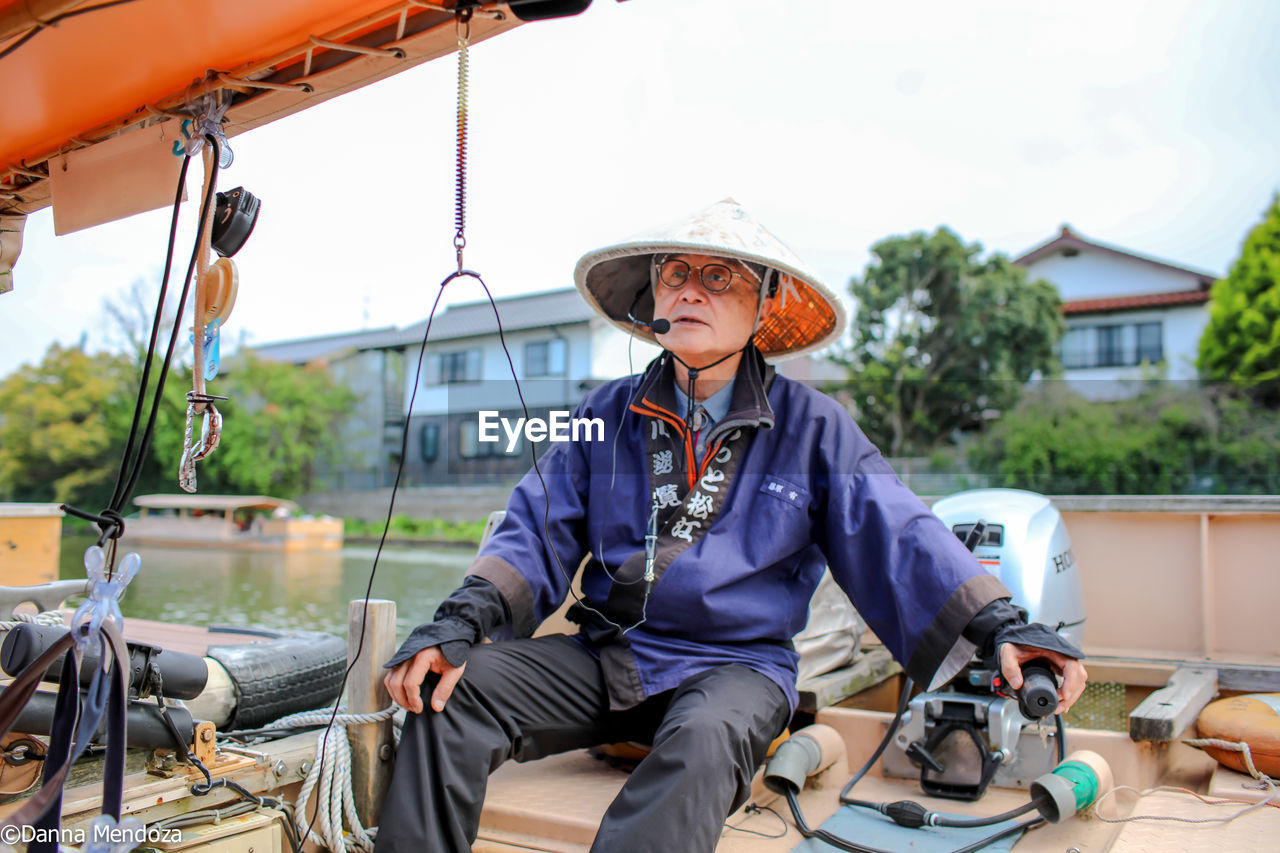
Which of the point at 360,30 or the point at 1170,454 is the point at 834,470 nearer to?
the point at 360,30

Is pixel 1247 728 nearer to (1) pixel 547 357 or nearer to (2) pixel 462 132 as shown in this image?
(2) pixel 462 132

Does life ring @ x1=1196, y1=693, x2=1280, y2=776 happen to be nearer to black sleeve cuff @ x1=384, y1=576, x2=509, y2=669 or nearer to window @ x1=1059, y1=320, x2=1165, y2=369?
black sleeve cuff @ x1=384, y1=576, x2=509, y2=669

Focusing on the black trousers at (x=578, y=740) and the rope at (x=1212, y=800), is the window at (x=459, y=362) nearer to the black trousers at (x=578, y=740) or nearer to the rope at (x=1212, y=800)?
the black trousers at (x=578, y=740)

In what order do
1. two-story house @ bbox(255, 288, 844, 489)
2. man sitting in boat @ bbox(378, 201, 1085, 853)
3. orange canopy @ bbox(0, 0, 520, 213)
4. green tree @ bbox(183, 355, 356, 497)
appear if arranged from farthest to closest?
green tree @ bbox(183, 355, 356, 497), two-story house @ bbox(255, 288, 844, 489), man sitting in boat @ bbox(378, 201, 1085, 853), orange canopy @ bbox(0, 0, 520, 213)

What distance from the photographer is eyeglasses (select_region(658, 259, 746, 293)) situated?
7.16 feet

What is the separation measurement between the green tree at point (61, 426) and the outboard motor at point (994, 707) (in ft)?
51.9

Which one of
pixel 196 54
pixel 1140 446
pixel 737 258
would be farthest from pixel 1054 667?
pixel 1140 446

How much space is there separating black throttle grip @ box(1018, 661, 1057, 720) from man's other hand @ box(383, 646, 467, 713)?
1052 mm

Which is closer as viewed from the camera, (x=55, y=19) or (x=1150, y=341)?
(x=55, y=19)

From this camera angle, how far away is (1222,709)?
2.23 metres

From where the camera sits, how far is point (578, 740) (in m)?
2.01

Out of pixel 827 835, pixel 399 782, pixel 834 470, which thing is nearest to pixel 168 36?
pixel 399 782

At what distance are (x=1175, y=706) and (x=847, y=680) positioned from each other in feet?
2.69

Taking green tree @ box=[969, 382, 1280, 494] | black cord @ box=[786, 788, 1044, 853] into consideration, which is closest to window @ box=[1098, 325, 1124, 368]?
green tree @ box=[969, 382, 1280, 494]
